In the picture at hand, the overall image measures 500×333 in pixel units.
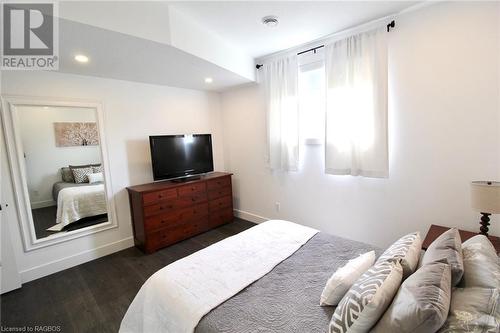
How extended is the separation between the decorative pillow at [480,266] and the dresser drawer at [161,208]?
9.52ft

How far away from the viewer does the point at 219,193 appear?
373 cm

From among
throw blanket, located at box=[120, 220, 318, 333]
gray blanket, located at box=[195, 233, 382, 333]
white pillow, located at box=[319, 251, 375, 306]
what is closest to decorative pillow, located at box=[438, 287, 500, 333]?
white pillow, located at box=[319, 251, 375, 306]

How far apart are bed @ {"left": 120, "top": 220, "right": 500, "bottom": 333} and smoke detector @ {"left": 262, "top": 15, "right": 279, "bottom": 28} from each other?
2093 mm

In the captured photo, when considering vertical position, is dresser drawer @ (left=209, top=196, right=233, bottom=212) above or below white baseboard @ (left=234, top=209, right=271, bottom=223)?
above

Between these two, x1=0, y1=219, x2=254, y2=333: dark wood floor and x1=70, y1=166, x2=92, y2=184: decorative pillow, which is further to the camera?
x1=70, y1=166, x2=92, y2=184: decorative pillow

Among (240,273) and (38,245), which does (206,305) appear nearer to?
(240,273)

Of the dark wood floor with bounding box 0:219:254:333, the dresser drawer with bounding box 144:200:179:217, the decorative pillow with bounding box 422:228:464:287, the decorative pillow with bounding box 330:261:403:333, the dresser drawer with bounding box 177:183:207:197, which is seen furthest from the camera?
the dresser drawer with bounding box 177:183:207:197

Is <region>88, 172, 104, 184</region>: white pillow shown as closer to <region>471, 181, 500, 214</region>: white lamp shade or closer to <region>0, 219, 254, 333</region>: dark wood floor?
<region>0, 219, 254, 333</region>: dark wood floor

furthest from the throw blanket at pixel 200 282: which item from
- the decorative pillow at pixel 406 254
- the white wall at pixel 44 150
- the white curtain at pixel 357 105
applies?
the white wall at pixel 44 150

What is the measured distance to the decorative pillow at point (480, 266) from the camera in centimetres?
96

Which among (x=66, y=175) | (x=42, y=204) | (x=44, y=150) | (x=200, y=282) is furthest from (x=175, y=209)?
(x=200, y=282)

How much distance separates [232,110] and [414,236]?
3.24 meters

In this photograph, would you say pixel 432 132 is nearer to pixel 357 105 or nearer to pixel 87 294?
pixel 357 105

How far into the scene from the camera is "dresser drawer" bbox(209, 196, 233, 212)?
11.9 ft
